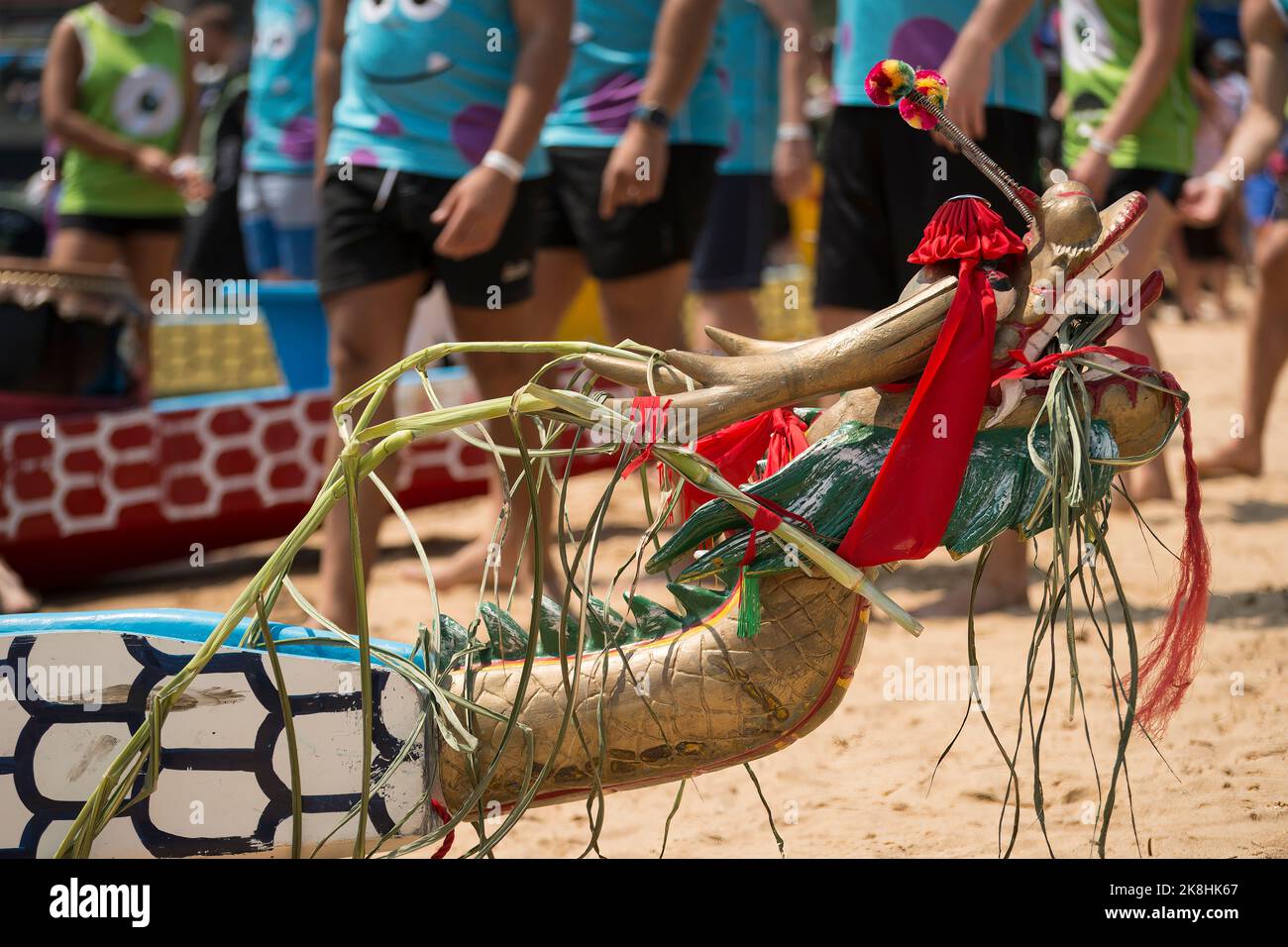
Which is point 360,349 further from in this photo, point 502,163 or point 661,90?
point 661,90

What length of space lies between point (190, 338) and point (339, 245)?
4558mm

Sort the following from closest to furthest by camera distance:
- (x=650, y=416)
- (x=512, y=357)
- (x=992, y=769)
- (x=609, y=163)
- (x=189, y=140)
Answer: (x=650, y=416), (x=992, y=769), (x=512, y=357), (x=609, y=163), (x=189, y=140)

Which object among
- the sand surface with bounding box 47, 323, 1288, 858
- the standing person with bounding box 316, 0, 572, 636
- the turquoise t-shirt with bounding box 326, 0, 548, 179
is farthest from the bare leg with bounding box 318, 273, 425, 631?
the sand surface with bounding box 47, 323, 1288, 858

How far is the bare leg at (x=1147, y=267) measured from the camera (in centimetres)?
409

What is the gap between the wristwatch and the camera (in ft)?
11.5

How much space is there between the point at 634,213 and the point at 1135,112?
1379 mm

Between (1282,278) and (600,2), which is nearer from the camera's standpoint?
(600,2)

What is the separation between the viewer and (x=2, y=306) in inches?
166

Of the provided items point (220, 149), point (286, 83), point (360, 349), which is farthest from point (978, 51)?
point (220, 149)

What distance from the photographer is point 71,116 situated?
516 cm

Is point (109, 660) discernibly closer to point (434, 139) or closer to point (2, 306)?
point (434, 139)

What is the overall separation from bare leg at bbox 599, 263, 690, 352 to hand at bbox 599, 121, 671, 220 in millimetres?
262

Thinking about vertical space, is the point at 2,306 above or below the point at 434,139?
below
